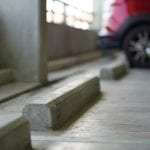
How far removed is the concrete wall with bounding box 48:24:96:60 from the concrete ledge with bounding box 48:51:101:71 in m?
0.15

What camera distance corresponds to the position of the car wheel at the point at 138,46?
822cm

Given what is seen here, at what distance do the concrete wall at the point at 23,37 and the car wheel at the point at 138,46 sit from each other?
128 inches

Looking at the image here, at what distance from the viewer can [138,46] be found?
8305 mm

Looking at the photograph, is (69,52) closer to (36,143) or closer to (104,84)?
(104,84)

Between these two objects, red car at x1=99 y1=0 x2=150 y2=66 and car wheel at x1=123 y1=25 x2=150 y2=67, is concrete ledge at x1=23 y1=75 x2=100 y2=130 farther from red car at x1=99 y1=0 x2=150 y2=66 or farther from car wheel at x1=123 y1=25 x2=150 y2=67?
red car at x1=99 y1=0 x2=150 y2=66

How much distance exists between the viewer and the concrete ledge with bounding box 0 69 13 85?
202 inches

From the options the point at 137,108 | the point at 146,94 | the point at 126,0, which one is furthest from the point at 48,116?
the point at 126,0

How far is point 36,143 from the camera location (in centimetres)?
279

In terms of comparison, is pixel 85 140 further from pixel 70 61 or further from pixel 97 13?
pixel 97 13

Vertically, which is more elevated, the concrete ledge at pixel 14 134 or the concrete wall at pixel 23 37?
the concrete wall at pixel 23 37

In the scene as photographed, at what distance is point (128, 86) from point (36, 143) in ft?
10.6

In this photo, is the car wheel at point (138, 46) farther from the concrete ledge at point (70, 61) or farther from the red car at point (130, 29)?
the concrete ledge at point (70, 61)

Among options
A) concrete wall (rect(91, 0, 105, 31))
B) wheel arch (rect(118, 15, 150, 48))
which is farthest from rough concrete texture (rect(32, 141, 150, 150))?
concrete wall (rect(91, 0, 105, 31))

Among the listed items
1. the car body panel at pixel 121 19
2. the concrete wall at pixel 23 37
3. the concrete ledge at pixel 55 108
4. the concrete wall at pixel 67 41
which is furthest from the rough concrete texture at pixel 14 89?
the car body panel at pixel 121 19
